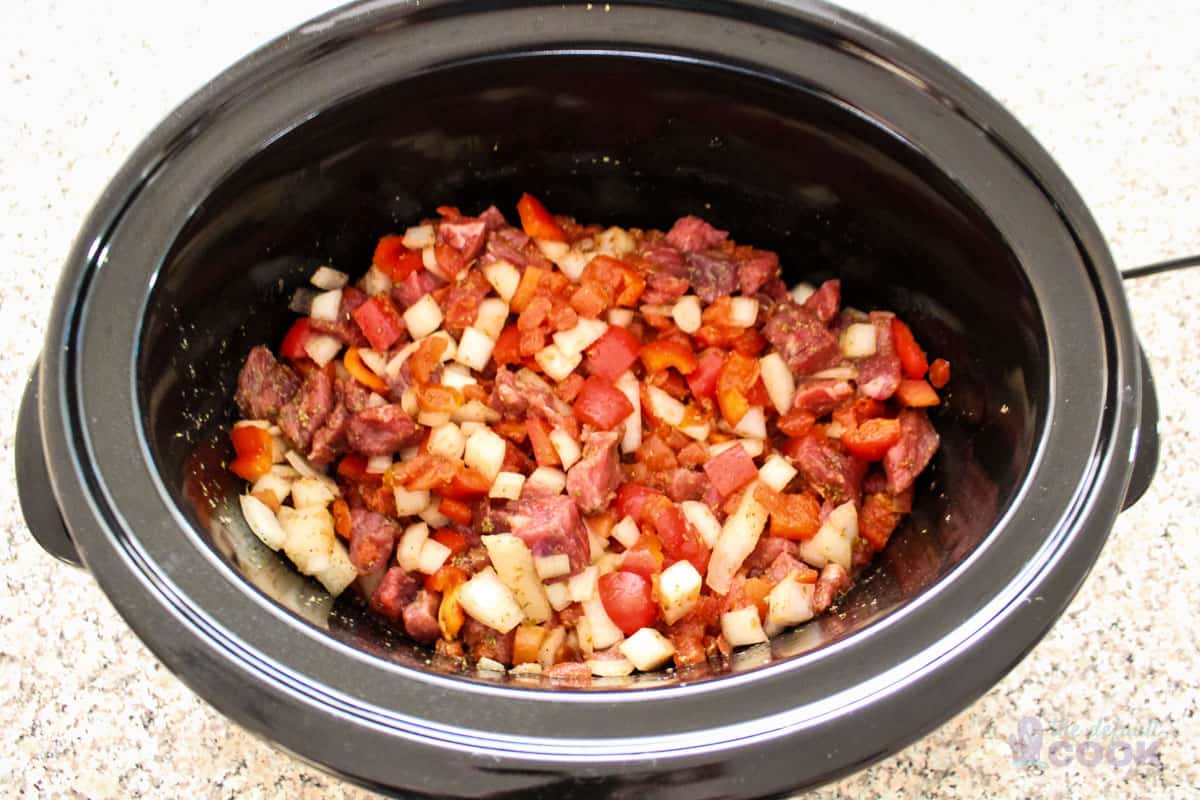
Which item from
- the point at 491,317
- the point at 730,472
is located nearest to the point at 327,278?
the point at 491,317

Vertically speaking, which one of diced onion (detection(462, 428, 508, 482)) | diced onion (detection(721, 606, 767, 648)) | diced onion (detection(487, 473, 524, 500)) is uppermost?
diced onion (detection(462, 428, 508, 482))

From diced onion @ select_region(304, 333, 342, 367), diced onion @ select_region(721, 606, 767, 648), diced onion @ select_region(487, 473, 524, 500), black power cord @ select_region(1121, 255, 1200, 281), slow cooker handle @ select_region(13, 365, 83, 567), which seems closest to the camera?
slow cooker handle @ select_region(13, 365, 83, 567)

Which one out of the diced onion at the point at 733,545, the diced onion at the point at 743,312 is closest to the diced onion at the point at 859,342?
the diced onion at the point at 743,312

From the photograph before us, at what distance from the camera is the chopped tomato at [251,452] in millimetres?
1260

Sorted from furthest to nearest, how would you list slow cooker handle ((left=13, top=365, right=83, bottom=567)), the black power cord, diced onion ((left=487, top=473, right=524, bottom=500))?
1. the black power cord
2. diced onion ((left=487, top=473, right=524, bottom=500))
3. slow cooker handle ((left=13, top=365, right=83, bottom=567))

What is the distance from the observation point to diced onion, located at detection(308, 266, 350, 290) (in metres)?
1.35

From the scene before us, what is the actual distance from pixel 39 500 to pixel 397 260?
0.52 meters

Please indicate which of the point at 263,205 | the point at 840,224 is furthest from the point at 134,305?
the point at 840,224

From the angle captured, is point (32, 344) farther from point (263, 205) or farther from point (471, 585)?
point (471, 585)

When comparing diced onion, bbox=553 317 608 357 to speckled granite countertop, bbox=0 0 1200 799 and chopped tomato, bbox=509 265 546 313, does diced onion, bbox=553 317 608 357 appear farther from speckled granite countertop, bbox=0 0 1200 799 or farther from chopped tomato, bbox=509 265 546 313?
speckled granite countertop, bbox=0 0 1200 799

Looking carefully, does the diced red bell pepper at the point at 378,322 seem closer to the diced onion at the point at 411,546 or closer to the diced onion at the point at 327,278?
the diced onion at the point at 327,278

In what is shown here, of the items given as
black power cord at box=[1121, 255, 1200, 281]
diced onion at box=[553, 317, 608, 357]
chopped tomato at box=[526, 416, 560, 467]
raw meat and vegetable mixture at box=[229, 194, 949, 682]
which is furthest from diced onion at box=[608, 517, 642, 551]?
black power cord at box=[1121, 255, 1200, 281]

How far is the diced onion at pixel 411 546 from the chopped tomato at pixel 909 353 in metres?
0.58

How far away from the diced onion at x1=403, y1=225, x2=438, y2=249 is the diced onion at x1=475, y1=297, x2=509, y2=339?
0.35 feet
